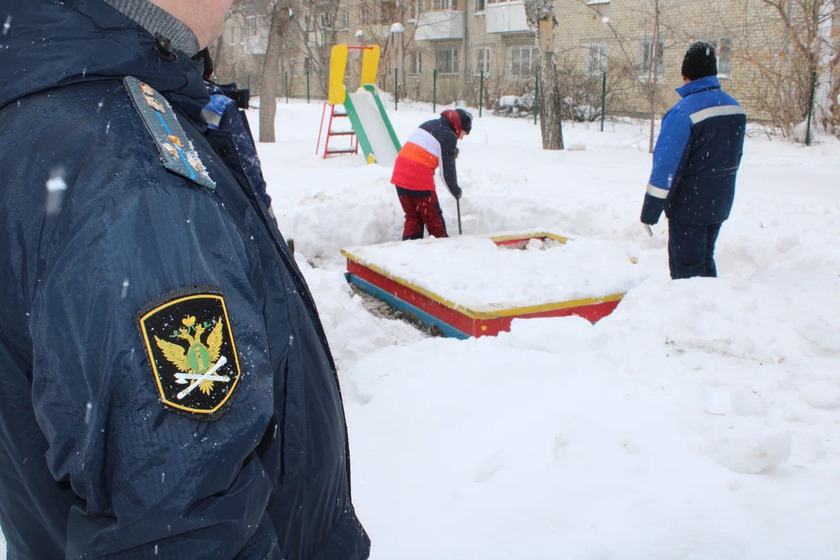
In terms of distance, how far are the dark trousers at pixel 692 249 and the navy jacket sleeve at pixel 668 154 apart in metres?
0.26

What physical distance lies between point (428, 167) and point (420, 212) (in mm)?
487

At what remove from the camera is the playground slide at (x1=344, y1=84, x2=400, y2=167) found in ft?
39.2

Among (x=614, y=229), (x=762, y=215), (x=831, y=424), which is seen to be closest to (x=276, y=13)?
(x=614, y=229)

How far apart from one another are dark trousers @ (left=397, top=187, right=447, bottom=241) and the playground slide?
13.9 feet

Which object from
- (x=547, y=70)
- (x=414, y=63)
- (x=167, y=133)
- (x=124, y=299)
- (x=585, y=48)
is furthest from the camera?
(x=414, y=63)

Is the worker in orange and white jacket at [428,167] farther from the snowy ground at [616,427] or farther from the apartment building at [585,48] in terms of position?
the apartment building at [585,48]

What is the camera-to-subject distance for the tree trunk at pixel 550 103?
13.0 m

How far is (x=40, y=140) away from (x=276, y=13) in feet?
47.2

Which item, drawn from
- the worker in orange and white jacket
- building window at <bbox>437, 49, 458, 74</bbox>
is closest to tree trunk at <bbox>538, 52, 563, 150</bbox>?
the worker in orange and white jacket

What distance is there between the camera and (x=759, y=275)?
4.91 meters

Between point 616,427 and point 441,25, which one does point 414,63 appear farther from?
point 616,427

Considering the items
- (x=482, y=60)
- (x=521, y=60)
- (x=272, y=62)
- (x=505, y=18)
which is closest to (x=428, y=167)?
(x=272, y=62)

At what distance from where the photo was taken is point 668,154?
495 cm

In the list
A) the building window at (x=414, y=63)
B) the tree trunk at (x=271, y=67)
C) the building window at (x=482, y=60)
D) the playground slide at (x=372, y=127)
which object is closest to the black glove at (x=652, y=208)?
the playground slide at (x=372, y=127)
